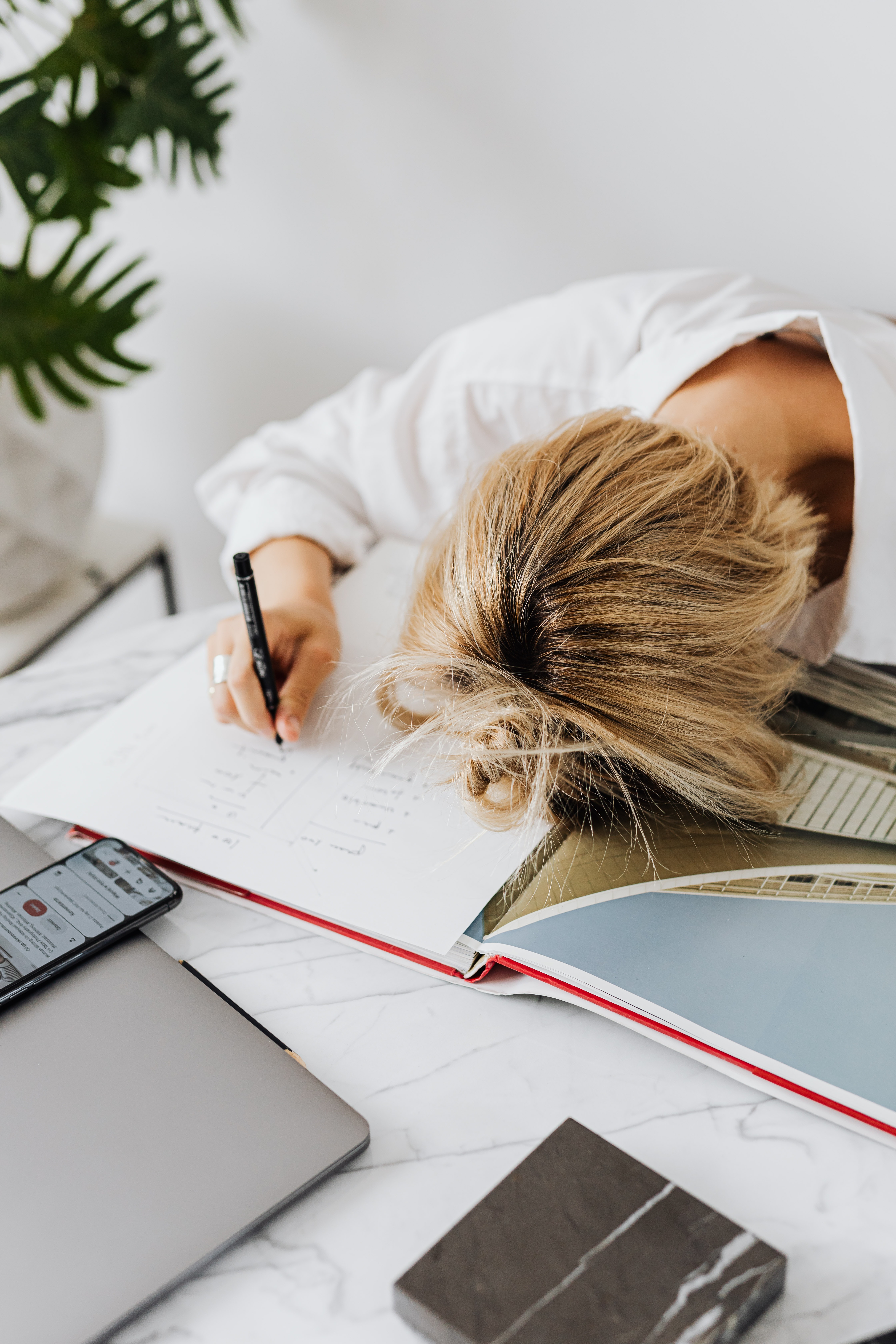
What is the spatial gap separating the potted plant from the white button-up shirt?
0.62 feet

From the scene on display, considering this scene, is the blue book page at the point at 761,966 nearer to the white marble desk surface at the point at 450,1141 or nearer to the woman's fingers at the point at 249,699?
the white marble desk surface at the point at 450,1141

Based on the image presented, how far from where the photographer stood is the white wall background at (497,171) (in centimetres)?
86

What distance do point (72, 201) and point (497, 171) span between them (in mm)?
Result: 442

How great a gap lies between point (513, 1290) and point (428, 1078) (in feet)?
0.41

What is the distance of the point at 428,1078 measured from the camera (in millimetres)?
472

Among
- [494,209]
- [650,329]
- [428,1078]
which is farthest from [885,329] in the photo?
[428,1078]

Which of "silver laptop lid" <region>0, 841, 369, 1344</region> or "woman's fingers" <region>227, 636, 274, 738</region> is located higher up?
"woman's fingers" <region>227, 636, 274, 738</region>

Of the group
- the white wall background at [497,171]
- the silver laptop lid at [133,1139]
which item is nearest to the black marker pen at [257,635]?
the silver laptop lid at [133,1139]

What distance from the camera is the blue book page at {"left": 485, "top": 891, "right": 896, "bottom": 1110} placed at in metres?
0.45

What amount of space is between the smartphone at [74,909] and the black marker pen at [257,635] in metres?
0.14

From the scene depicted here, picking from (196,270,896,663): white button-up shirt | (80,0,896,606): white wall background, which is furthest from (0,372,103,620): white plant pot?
(80,0,896,606): white wall background

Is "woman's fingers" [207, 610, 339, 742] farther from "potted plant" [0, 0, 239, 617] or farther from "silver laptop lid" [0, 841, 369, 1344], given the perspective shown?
"potted plant" [0, 0, 239, 617]

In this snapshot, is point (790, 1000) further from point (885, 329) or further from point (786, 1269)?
point (885, 329)

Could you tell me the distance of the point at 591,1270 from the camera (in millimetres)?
363
